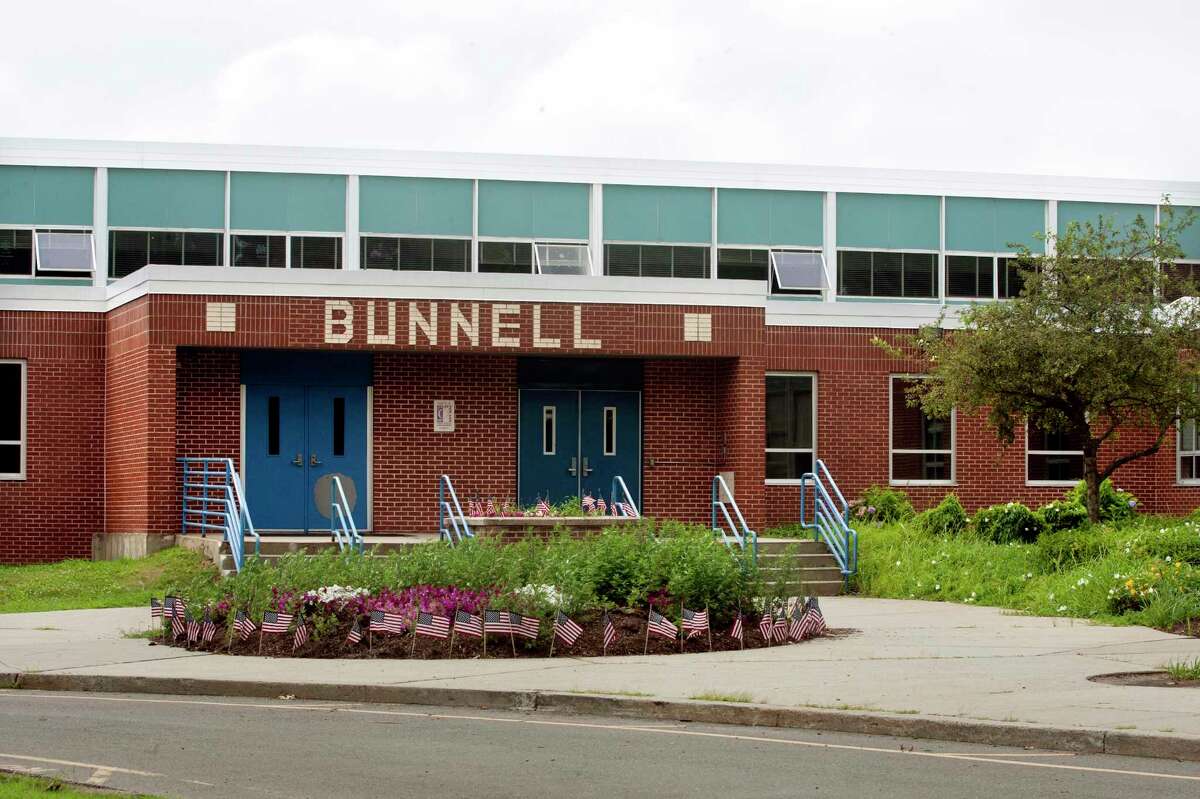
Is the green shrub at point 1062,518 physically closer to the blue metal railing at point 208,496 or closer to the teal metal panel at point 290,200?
the blue metal railing at point 208,496

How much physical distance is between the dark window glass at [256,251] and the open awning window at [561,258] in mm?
5436

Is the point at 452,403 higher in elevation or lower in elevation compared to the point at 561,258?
lower

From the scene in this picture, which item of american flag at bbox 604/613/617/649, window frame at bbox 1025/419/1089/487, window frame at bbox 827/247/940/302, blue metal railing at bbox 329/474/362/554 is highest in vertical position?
window frame at bbox 827/247/940/302

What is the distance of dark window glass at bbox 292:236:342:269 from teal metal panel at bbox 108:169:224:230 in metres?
1.66

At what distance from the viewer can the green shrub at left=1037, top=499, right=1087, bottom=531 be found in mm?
22672

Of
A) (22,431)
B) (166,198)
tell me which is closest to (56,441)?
Result: (22,431)

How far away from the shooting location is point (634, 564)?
16047mm

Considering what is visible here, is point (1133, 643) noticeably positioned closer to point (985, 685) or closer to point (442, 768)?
point (985, 685)

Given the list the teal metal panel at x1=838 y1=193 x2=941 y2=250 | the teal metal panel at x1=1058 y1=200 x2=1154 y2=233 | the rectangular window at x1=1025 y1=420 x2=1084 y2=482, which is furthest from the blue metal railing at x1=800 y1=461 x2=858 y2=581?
the teal metal panel at x1=1058 y1=200 x2=1154 y2=233

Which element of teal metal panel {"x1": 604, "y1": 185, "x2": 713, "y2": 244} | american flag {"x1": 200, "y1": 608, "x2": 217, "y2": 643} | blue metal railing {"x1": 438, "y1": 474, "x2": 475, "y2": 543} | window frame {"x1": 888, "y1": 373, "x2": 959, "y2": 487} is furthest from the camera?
teal metal panel {"x1": 604, "y1": 185, "x2": 713, "y2": 244}

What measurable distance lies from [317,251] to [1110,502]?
1755cm

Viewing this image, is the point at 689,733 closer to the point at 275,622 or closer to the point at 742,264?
the point at 275,622

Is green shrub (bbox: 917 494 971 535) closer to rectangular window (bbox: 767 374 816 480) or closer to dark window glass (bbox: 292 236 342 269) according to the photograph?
rectangular window (bbox: 767 374 816 480)

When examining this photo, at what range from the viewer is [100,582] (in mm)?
22141
